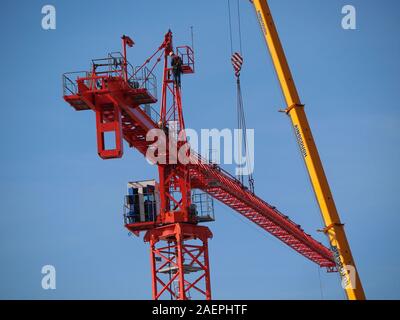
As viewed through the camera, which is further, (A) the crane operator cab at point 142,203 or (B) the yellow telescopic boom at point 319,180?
(A) the crane operator cab at point 142,203

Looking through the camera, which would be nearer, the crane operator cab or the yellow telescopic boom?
the yellow telescopic boom

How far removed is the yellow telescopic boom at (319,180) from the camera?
52.2 meters

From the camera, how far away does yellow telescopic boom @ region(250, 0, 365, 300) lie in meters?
52.2

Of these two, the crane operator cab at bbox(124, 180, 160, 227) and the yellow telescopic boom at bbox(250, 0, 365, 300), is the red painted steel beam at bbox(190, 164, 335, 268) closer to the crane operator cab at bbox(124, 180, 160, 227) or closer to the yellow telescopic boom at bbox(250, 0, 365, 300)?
the crane operator cab at bbox(124, 180, 160, 227)

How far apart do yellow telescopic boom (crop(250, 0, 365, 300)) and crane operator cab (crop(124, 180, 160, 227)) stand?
21279 millimetres

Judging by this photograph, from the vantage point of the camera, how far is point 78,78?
219ft

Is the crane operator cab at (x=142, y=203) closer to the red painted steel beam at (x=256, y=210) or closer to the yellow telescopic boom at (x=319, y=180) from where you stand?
the red painted steel beam at (x=256, y=210)

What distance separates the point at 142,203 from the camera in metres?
74.8

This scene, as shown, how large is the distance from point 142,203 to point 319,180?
24.0 meters

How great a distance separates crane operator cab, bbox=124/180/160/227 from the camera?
245ft

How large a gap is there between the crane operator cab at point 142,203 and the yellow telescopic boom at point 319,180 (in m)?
21.3

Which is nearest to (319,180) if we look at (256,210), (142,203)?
(142,203)

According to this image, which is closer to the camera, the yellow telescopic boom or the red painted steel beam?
the yellow telescopic boom
